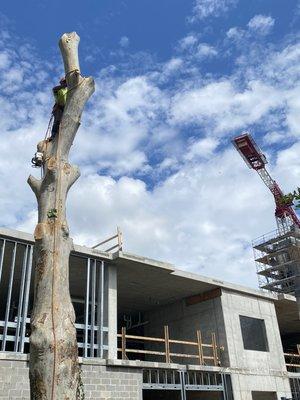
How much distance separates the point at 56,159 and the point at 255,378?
594 inches

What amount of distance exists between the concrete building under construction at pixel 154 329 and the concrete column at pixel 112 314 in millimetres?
35

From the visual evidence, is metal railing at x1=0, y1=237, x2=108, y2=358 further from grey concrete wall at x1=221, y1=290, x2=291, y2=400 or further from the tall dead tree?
the tall dead tree

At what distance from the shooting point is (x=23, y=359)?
11.0 metres

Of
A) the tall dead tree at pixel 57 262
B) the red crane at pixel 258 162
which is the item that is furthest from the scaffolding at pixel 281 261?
the tall dead tree at pixel 57 262

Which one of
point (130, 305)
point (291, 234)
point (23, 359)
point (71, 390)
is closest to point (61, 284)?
point (71, 390)

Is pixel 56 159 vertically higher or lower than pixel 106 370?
higher

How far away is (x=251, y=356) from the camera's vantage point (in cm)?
1817

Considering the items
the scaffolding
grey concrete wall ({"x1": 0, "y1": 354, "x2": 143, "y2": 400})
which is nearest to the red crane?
the scaffolding

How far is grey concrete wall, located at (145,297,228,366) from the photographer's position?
1828 cm

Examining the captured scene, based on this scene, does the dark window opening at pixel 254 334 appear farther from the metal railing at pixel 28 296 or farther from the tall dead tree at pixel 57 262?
the tall dead tree at pixel 57 262

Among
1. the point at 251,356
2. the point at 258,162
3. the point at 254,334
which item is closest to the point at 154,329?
the point at 254,334

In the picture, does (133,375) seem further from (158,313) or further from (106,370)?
(158,313)

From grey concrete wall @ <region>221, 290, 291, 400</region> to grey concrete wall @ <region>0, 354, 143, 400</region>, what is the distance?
213 inches

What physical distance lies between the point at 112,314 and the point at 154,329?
7.72 meters
